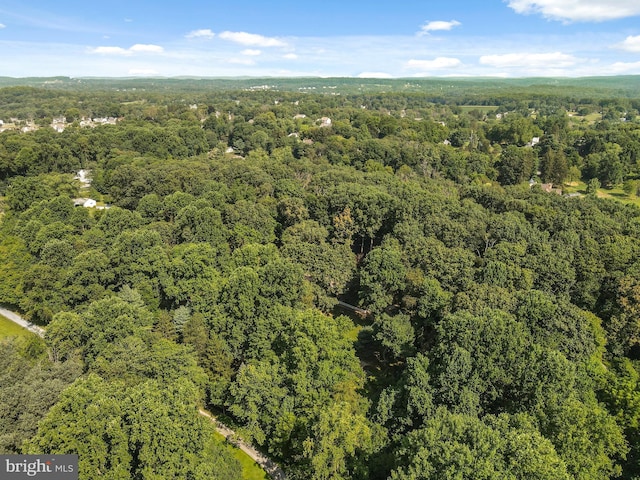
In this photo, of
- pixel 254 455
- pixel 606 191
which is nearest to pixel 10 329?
pixel 254 455

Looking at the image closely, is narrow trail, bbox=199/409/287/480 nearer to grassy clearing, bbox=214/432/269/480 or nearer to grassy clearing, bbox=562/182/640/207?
grassy clearing, bbox=214/432/269/480

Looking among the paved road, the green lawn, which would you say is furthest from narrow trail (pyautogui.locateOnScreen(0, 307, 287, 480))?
the green lawn

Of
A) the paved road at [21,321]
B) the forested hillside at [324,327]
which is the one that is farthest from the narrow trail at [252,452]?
the paved road at [21,321]

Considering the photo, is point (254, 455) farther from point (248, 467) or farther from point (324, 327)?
point (324, 327)

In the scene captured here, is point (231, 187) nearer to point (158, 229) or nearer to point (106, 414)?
point (158, 229)

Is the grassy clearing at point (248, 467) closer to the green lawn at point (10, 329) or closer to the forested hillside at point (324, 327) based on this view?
the forested hillside at point (324, 327)

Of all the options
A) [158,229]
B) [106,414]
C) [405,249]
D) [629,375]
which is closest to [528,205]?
[405,249]
